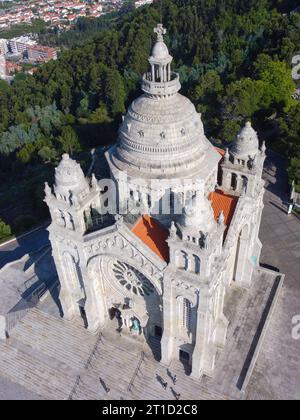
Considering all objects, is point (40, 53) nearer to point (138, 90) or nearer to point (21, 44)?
point (21, 44)

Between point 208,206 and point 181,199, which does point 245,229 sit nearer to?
point 181,199

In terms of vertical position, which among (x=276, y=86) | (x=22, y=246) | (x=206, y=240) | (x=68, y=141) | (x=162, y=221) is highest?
(x=206, y=240)

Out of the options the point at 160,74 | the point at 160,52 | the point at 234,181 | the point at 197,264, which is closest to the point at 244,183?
the point at 234,181

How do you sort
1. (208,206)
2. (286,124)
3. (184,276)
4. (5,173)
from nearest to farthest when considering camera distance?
(208,206) → (184,276) → (286,124) → (5,173)

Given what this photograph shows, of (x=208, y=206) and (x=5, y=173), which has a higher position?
(x=208, y=206)

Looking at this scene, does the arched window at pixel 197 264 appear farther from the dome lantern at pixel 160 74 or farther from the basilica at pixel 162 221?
the dome lantern at pixel 160 74

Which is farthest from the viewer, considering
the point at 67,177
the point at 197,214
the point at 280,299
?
the point at 280,299
